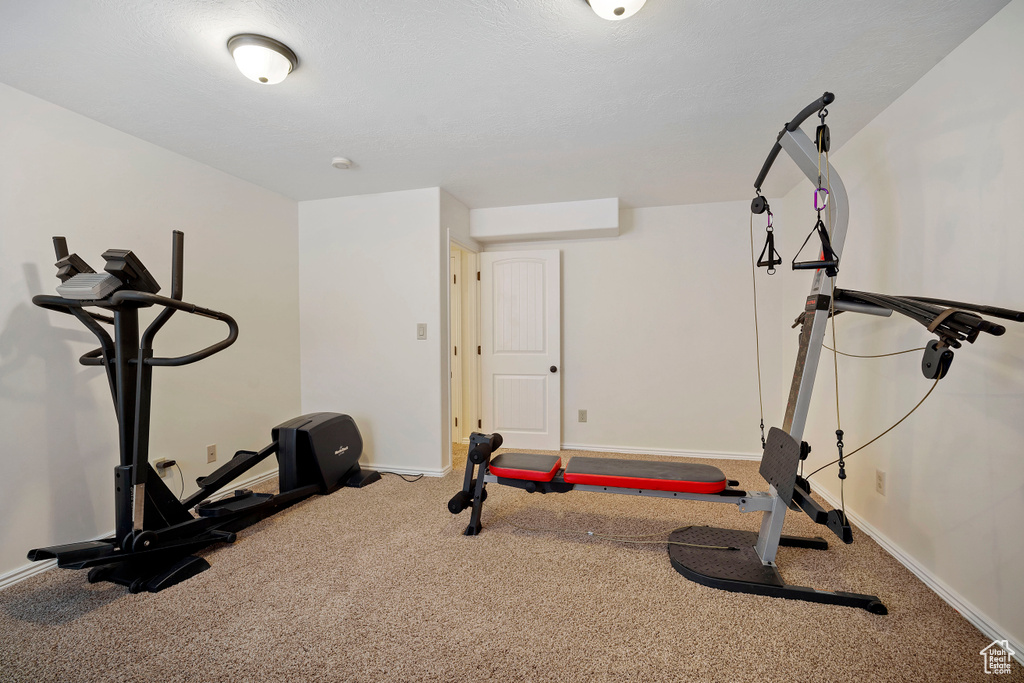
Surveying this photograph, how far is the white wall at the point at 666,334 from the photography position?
3.68 metres

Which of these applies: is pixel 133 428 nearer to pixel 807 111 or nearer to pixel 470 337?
pixel 470 337

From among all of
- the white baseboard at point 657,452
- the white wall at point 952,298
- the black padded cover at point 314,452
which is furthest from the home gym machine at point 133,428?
the white wall at point 952,298

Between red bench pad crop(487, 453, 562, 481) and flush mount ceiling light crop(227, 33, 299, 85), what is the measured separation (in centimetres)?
212

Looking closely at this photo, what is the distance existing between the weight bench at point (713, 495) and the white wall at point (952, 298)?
0.41 meters

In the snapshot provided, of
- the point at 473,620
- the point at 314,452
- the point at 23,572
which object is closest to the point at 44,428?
the point at 23,572

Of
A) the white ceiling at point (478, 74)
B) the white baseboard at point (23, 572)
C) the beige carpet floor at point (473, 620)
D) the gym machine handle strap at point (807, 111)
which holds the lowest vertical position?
the beige carpet floor at point (473, 620)

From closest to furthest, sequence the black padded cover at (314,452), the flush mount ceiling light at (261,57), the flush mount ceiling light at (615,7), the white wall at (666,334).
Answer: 1. the flush mount ceiling light at (615,7)
2. the flush mount ceiling light at (261,57)
3. the black padded cover at (314,452)
4. the white wall at (666,334)

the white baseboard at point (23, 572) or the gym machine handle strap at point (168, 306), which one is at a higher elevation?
the gym machine handle strap at point (168, 306)

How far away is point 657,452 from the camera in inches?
152

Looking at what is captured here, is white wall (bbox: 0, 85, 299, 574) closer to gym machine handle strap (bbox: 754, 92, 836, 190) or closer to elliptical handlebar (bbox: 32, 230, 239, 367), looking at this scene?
elliptical handlebar (bbox: 32, 230, 239, 367)

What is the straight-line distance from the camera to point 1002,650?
144 cm

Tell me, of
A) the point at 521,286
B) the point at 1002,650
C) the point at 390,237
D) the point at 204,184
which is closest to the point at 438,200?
the point at 390,237

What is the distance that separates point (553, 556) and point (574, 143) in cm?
236

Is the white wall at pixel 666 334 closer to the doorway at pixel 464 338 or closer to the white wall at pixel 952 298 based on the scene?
the doorway at pixel 464 338
